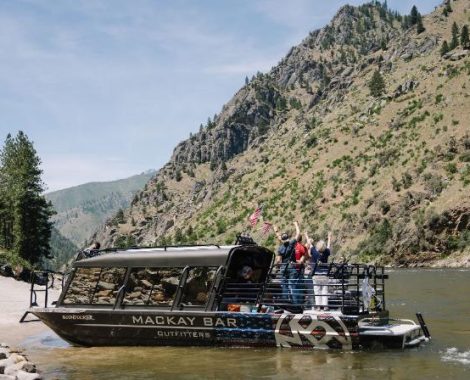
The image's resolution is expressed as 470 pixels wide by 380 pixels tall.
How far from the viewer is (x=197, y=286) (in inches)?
685

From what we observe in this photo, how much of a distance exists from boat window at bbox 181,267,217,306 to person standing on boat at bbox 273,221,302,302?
6.75 feet

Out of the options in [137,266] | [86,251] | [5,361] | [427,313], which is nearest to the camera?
[5,361]

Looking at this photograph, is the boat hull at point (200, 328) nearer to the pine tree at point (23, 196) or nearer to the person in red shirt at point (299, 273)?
the person in red shirt at point (299, 273)

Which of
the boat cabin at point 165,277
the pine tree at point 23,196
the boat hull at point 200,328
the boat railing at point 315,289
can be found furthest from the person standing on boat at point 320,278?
the pine tree at point 23,196

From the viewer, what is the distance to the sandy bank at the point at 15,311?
68.1ft

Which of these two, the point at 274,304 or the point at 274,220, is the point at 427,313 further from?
the point at 274,220

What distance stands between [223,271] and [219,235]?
12289cm

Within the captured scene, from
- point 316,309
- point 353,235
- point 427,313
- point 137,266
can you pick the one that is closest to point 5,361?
point 137,266

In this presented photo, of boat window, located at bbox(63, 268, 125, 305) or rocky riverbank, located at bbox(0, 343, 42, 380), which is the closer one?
rocky riverbank, located at bbox(0, 343, 42, 380)

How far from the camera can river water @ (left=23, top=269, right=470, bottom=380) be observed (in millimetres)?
13523

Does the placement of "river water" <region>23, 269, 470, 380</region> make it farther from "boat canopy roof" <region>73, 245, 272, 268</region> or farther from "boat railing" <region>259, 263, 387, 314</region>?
"boat canopy roof" <region>73, 245, 272, 268</region>

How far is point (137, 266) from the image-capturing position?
58.9 ft

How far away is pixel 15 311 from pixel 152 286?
10573 mm

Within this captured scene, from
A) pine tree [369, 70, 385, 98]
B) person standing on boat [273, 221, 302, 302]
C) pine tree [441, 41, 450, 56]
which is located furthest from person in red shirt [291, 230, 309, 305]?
pine tree [369, 70, 385, 98]
